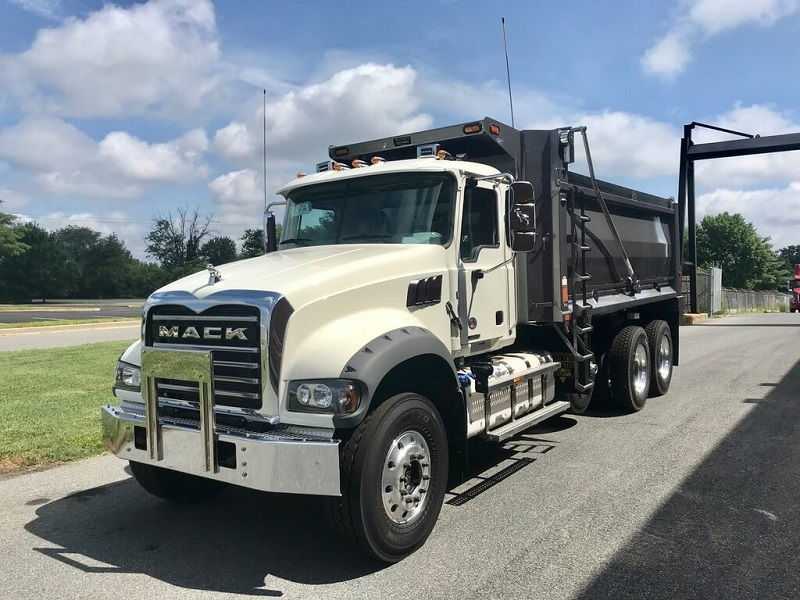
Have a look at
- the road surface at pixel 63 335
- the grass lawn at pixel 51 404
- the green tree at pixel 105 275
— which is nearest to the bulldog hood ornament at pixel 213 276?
the grass lawn at pixel 51 404

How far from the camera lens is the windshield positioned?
4.83 m

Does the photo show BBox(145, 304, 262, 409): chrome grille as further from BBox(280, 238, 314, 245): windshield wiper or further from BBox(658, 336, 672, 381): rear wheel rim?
BBox(658, 336, 672, 381): rear wheel rim

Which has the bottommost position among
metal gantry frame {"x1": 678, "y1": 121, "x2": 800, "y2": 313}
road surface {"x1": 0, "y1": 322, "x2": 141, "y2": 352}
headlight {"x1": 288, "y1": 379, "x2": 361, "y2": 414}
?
road surface {"x1": 0, "y1": 322, "x2": 141, "y2": 352}

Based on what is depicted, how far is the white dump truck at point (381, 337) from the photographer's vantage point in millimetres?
3619

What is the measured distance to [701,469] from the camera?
18.0 feet

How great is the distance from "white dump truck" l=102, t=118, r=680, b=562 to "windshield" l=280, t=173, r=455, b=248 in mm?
12

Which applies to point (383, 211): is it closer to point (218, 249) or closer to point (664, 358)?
point (664, 358)

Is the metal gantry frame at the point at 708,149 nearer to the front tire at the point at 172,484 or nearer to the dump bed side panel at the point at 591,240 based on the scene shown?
the dump bed side panel at the point at 591,240

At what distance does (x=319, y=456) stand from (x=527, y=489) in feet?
7.46

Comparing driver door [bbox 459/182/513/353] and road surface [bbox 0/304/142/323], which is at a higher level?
driver door [bbox 459/182/513/353]

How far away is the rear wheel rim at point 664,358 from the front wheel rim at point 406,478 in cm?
581

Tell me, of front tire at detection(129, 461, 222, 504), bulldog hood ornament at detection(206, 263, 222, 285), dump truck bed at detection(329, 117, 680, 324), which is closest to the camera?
bulldog hood ornament at detection(206, 263, 222, 285)

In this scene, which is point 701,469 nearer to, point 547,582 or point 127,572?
point 547,582

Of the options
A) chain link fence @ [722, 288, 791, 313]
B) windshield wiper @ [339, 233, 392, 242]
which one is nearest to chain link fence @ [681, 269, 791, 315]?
chain link fence @ [722, 288, 791, 313]
